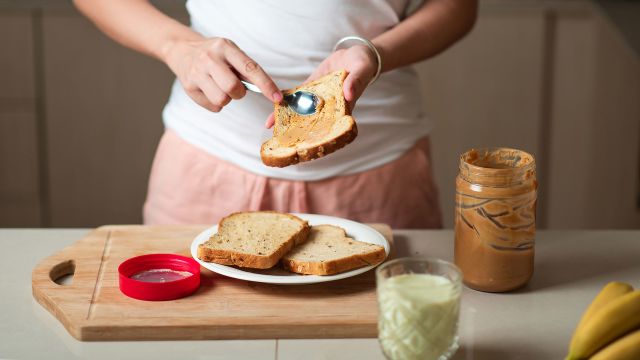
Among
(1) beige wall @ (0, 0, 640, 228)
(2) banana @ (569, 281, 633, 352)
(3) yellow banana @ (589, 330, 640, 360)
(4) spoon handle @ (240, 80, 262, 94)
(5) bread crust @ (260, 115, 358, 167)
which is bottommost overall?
(1) beige wall @ (0, 0, 640, 228)

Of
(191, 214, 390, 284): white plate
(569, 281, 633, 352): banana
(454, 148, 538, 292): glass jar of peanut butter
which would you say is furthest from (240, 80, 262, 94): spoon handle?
(569, 281, 633, 352): banana

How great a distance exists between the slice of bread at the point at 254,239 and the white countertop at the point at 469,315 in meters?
0.15

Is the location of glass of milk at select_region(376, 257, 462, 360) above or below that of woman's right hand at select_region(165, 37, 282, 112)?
below

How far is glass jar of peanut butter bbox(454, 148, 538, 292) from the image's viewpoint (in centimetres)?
121

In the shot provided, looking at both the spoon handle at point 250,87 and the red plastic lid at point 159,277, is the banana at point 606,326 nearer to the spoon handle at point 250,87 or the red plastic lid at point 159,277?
the red plastic lid at point 159,277

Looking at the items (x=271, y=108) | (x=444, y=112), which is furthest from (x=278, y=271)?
(x=444, y=112)

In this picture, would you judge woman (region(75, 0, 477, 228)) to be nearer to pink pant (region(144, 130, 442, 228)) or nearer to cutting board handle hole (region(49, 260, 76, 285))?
pink pant (region(144, 130, 442, 228))

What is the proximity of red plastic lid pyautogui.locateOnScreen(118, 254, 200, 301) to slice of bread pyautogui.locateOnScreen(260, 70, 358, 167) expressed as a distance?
20cm

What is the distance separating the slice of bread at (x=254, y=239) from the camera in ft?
4.15

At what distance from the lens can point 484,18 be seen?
2.94 m

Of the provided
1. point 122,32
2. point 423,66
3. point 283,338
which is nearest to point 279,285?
point 283,338

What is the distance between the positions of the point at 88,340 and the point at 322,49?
2.30 ft

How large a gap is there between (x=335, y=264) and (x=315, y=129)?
228mm

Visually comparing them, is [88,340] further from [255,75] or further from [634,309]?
[634,309]
